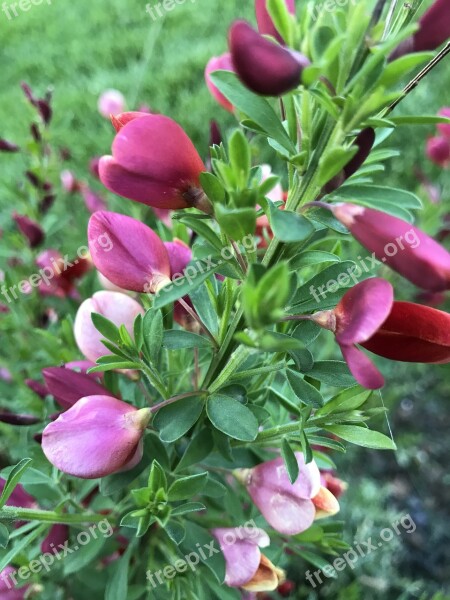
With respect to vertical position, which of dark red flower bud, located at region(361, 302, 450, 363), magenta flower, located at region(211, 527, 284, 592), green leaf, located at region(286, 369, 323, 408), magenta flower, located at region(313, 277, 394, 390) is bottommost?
magenta flower, located at region(211, 527, 284, 592)

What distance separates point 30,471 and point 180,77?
2.25 m

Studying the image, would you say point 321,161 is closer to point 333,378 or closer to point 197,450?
point 333,378

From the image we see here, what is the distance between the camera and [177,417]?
61 cm

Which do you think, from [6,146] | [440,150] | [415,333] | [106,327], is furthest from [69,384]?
[440,150]

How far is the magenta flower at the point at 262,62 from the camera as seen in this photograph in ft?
1.35

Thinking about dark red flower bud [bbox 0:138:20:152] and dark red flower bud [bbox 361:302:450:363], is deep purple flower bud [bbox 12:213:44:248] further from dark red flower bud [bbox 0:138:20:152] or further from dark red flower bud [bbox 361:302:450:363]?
dark red flower bud [bbox 361:302:450:363]

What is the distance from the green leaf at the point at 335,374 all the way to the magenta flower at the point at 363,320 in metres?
0.11

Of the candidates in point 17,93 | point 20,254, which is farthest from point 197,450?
point 17,93

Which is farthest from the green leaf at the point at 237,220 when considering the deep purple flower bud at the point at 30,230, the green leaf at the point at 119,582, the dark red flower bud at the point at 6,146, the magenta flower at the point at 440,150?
the magenta flower at the point at 440,150

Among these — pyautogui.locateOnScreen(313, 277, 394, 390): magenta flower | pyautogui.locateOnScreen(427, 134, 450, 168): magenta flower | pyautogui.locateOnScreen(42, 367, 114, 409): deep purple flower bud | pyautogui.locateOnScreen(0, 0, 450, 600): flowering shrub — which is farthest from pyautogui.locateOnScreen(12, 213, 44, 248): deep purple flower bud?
pyautogui.locateOnScreen(427, 134, 450, 168): magenta flower

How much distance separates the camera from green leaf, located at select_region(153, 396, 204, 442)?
23.4 inches

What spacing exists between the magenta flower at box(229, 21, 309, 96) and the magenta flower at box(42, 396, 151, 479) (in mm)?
327

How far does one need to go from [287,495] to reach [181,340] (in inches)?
8.6

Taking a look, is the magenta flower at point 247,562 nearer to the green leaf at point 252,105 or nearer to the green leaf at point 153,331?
the green leaf at point 153,331
